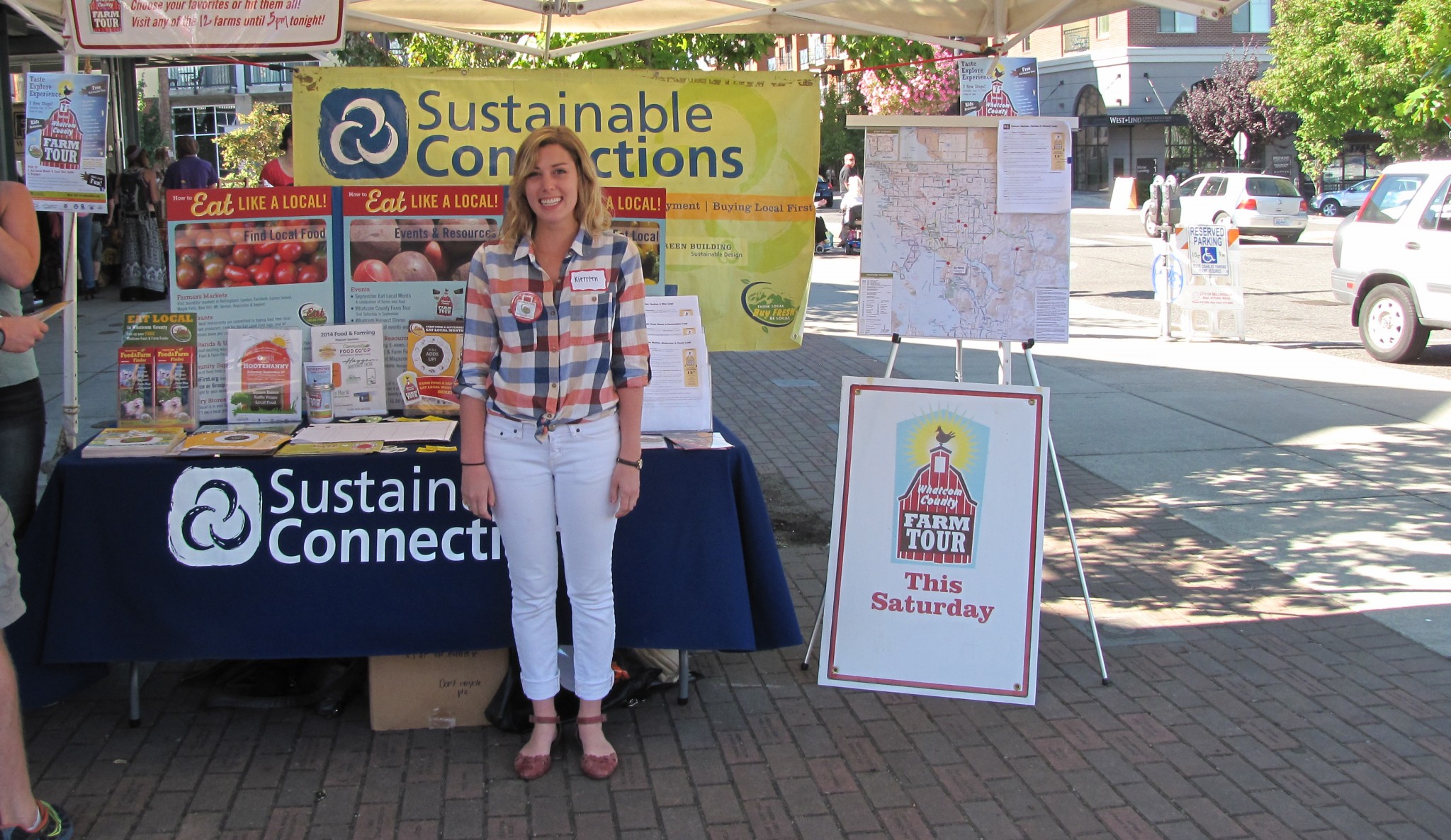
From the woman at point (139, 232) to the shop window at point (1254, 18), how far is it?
42099 mm

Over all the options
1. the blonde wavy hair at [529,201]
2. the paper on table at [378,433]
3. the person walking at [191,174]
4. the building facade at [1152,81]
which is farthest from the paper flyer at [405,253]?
the building facade at [1152,81]

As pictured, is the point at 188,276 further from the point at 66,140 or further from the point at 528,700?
the point at 528,700

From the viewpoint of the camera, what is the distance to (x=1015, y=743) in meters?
3.82

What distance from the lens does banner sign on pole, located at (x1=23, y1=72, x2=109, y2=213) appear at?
4473mm

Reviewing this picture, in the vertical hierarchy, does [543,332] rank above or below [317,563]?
above

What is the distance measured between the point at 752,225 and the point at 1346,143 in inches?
1791

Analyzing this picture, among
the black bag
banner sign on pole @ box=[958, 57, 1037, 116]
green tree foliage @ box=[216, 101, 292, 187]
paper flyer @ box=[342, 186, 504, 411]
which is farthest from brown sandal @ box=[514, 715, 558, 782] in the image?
green tree foliage @ box=[216, 101, 292, 187]

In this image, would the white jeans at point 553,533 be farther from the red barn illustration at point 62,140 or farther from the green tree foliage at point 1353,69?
the green tree foliage at point 1353,69

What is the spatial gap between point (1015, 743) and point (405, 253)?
273cm

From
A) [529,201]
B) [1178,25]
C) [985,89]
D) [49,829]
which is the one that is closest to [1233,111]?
[1178,25]

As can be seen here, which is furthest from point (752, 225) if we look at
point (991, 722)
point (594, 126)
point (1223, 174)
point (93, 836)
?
point (1223, 174)

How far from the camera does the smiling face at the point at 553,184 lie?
10.7ft

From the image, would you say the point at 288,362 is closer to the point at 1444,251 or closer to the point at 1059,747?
the point at 1059,747

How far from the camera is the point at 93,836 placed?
3195 millimetres
